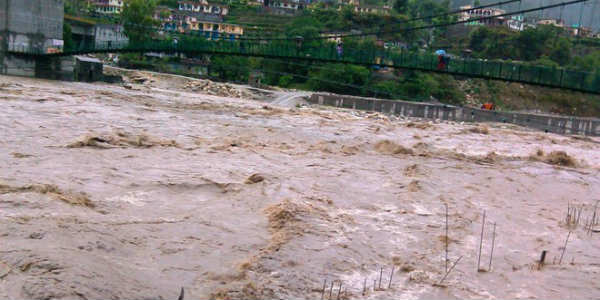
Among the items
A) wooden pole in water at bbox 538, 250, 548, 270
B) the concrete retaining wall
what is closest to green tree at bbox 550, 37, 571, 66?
the concrete retaining wall

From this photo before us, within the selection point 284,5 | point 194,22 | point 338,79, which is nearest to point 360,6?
point 284,5

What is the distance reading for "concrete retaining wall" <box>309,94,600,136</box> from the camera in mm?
26250

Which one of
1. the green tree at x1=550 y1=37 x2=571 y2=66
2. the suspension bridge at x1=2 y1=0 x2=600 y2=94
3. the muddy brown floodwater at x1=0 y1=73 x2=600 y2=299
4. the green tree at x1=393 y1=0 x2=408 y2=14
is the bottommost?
the muddy brown floodwater at x1=0 y1=73 x2=600 y2=299

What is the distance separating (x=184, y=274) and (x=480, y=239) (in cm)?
369

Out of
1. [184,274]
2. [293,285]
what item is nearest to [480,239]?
[293,285]

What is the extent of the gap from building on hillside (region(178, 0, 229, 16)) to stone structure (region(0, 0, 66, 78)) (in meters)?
41.2

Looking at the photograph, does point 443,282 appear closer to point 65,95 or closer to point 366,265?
point 366,265

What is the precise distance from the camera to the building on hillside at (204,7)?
214 ft

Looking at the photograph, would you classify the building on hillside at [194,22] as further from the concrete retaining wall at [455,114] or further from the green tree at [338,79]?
the concrete retaining wall at [455,114]

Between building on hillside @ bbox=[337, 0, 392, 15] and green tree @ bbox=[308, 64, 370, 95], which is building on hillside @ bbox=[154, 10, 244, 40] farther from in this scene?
green tree @ bbox=[308, 64, 370, 95]

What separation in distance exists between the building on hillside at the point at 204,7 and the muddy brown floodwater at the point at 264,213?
167ft

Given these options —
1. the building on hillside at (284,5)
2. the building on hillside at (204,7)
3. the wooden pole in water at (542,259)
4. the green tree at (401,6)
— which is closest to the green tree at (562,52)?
the green tree at (401,6)

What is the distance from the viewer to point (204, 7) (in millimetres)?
65625

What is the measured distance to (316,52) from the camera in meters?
23.7
